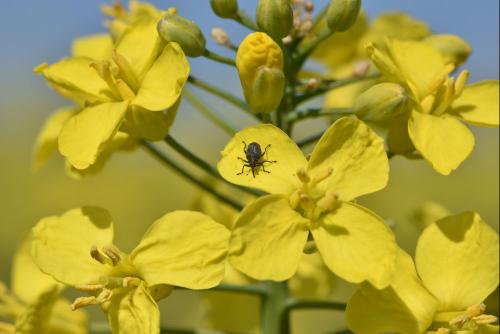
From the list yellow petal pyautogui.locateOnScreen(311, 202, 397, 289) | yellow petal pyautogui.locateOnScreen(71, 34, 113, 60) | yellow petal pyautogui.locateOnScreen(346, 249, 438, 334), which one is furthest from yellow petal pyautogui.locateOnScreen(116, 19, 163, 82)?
yellow petal pyautogui.locateOnScreen(346, 249, 438, 334)

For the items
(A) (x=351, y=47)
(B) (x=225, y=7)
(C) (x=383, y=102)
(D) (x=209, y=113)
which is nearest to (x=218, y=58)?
(B) (x=225, y=7)

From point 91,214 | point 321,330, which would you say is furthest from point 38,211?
point 91,214

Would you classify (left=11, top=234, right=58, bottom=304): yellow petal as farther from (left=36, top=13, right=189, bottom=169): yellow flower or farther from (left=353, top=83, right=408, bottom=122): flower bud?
(left=353, top=83, right=408, bottom=122): flower bud

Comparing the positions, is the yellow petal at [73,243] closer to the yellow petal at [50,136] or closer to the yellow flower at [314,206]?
the yellow flower at [314,206]

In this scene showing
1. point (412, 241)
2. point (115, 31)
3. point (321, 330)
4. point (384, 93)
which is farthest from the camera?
point (412, 241)

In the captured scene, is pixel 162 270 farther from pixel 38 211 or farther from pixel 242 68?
pixel 38 211

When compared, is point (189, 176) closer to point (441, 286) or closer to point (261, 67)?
point (261, 67)
